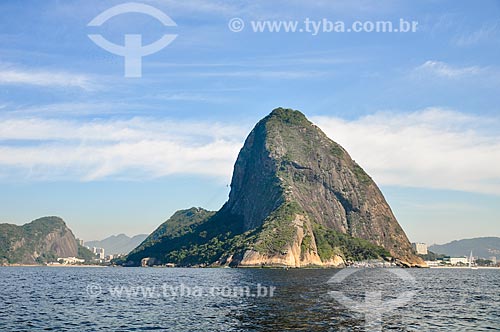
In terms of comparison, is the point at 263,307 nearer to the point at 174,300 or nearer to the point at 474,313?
the point at 174,300

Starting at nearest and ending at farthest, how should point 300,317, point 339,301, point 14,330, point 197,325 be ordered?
point 14,330 < point 197,325 < point 300,317 < point 339,301

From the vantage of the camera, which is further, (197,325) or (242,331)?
(197,325)

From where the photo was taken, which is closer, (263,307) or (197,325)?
(197,325)

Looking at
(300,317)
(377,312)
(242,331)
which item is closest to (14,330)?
(242,331)

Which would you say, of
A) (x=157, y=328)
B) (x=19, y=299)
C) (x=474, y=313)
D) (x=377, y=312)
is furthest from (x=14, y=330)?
(x=474, y=313)

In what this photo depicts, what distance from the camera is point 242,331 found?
55.5m

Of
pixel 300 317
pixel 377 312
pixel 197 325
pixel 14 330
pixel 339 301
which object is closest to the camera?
pixel 14 330

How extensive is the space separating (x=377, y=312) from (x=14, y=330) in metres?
45.7

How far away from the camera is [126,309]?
74.2 metres

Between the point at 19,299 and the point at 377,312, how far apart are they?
199 ft

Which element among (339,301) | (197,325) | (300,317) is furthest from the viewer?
(339,301)

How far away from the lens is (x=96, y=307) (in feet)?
252

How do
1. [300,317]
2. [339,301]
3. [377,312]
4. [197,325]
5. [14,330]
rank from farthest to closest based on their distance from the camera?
1. [339,301]
2. [377,312]
3. [300,317]
4. [197,325]
5. [14,330]

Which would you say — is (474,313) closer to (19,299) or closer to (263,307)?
(263,307)
